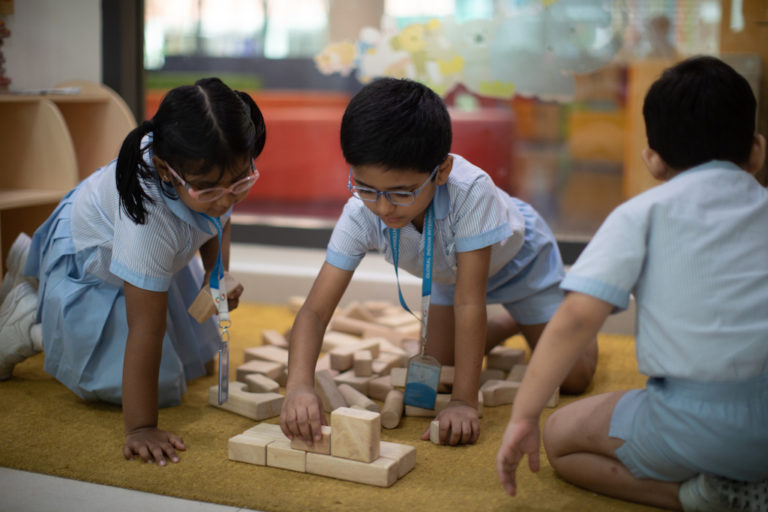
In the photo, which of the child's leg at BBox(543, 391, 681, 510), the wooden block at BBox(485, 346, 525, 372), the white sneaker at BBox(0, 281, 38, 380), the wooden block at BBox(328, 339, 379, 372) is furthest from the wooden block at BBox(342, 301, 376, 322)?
the child's leg at BBox(543, 391, 681, 510)

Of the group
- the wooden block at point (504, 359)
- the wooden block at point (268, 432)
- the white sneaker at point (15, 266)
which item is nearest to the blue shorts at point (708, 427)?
the wooden block at point (268, 432)

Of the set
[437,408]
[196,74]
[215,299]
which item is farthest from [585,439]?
[196,74]

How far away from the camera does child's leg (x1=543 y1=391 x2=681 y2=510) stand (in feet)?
3.92

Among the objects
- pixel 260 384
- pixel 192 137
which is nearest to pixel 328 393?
pixel 260 384

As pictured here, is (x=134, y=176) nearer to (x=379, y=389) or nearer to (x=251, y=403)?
(x=251, y=403)

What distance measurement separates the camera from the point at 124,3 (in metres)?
2.84

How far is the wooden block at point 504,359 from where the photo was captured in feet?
6.41

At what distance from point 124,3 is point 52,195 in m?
0.95

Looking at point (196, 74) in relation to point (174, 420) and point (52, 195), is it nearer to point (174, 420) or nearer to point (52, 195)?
point (52, 195)

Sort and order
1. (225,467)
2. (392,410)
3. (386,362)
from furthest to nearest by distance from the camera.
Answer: (386,362)
(392,410)
(225,467)

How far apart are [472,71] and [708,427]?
174cm

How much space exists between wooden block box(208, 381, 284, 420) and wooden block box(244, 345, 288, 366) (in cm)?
26

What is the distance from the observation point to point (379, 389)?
1.75 meters

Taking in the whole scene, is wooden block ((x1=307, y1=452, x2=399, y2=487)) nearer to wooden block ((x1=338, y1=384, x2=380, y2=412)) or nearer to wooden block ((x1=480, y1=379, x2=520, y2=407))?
wooden block ((x1=338, y1=384, x2=380, y2=412))
